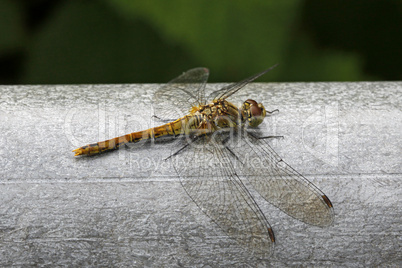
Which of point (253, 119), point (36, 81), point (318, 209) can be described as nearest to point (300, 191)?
point (318, 209)

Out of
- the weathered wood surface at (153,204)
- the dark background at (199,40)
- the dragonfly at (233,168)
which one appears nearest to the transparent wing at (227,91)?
the dragonfly at (233,168)

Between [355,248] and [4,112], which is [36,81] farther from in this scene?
[355,248]

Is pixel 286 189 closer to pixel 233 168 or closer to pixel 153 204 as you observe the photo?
pixel 233 168

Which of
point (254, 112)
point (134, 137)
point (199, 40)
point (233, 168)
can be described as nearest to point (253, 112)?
point (254, 112)

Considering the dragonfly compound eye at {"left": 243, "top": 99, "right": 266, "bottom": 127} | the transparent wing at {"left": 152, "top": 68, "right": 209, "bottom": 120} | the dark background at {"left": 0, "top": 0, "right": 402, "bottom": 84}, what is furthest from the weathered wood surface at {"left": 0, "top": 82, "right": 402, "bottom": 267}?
the dark background at {"left": 0, "top": 0, "right": 402, "bottom": 84}

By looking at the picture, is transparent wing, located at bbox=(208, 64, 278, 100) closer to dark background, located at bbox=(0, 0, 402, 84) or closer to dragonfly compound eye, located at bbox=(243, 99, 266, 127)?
dragonfly compound eye, located at bbox=(243, 99, 266, 127)

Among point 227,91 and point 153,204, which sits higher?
point 227,91

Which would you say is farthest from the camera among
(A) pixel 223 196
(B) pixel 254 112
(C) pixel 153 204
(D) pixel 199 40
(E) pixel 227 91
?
(D) pixel 199 40
